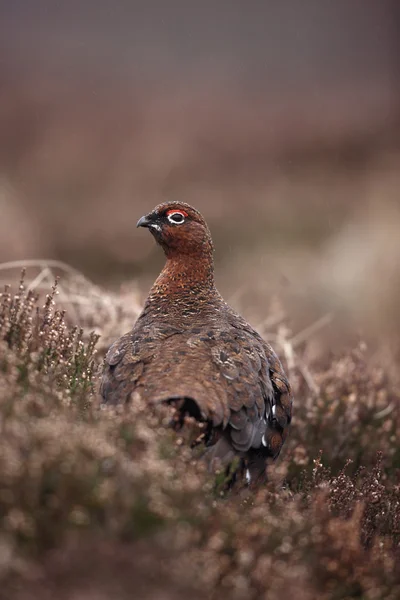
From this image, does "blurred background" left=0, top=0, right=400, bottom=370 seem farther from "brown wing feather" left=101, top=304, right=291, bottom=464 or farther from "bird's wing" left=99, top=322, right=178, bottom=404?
"bird's wing" left=99, top=322, right=178, bottom=404

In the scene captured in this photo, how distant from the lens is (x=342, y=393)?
5906 mm

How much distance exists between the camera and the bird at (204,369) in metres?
3.61

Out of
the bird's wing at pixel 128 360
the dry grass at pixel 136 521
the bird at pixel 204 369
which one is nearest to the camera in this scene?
the dry grass at pixel 136 521

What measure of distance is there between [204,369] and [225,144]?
48.9ft

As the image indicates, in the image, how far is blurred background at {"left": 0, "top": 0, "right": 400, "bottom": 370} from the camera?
496 inches

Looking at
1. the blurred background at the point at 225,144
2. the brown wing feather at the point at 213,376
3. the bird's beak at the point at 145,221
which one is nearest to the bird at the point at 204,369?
the brown wing feather at the point at 213,376

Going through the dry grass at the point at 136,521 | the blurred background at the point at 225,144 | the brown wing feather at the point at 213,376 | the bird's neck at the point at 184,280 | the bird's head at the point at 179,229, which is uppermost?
the blurred background at the point at 225,144

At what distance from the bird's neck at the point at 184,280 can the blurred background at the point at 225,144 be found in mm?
3222

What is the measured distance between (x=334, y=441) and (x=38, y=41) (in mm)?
19685

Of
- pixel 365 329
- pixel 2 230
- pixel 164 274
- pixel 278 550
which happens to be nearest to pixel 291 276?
pixel 365 329

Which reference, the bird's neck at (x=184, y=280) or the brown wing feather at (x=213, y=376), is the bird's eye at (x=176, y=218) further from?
the brown wing feather at (x=213, y=376)

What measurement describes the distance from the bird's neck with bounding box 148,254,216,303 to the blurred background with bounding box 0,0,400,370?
10.6 feet

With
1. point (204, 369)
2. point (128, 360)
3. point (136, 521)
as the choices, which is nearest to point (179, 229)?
point (128, 360)

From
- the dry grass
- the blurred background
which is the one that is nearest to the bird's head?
the dry grass
